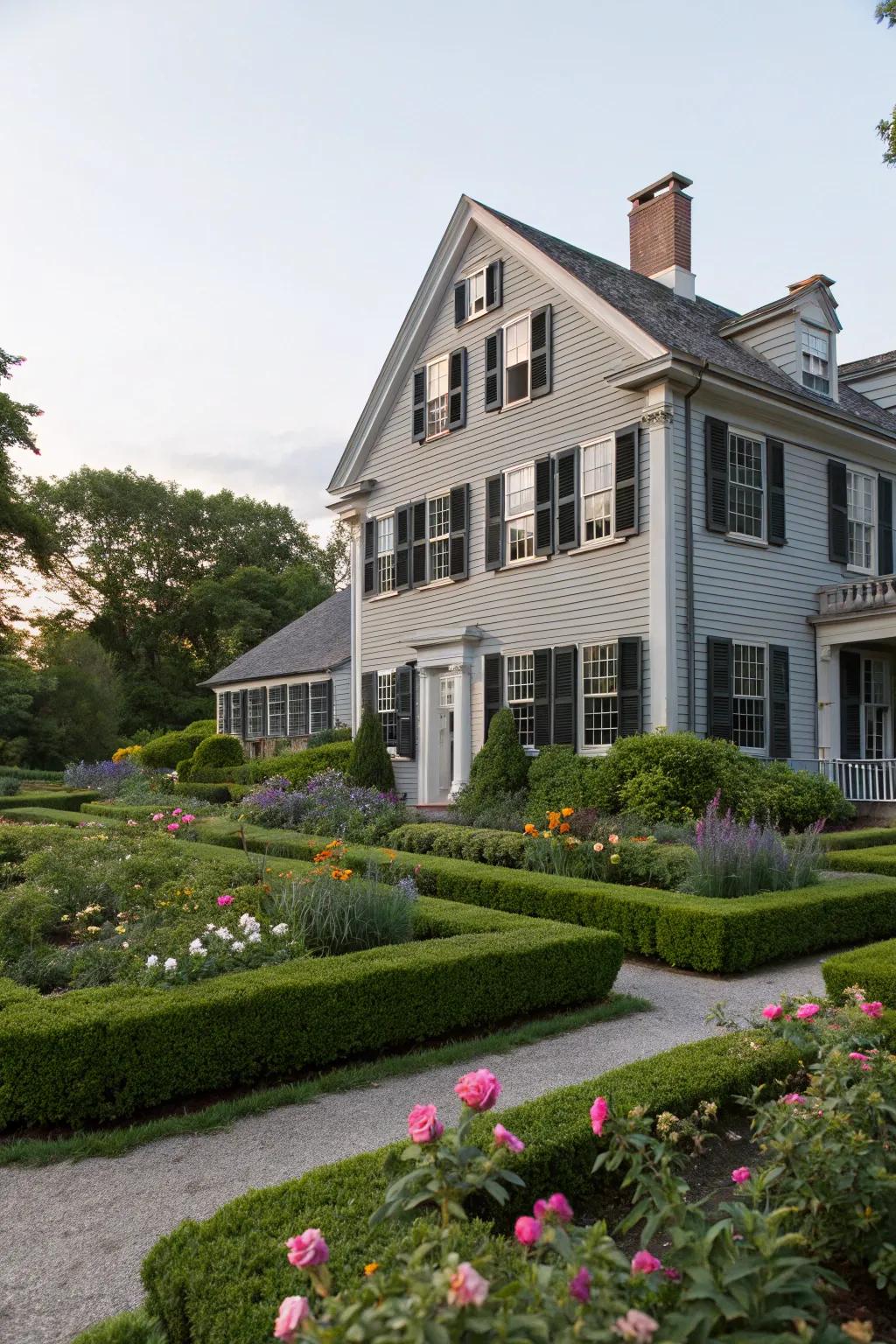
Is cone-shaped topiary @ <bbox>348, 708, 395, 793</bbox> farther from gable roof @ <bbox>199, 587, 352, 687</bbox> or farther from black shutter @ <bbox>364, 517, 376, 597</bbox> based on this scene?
gable roof @ <bbox>199, 587, 352, 687</bbox>

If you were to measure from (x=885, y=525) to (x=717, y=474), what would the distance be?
16.2 ft

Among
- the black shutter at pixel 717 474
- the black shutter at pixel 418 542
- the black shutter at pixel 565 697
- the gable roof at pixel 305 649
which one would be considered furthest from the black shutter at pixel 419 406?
the gable roof at pixel 305 649

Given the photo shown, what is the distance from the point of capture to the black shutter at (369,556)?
815 inches

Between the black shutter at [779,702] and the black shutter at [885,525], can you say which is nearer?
the black shutter at [779,702]

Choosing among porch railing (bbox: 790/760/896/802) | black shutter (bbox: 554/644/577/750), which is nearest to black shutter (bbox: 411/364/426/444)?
black shutter (bbox: 554/644/577/750)

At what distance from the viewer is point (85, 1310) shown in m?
2.98

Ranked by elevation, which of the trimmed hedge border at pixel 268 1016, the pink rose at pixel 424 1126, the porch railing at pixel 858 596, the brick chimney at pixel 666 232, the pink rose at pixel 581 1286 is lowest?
the trimmed hedge border at pixel 268 1016

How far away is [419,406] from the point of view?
64.0 feet

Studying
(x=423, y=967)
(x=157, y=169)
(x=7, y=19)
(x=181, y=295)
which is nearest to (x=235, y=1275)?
(x=423, y=967)

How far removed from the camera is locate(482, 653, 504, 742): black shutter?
1705 centimetres

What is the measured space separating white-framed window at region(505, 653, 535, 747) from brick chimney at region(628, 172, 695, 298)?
838cm

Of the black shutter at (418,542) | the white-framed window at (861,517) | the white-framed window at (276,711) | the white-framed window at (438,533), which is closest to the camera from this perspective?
the white-framed window at (861,517)

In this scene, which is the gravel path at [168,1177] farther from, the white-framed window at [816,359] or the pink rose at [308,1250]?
the white-framed window at [816,359]

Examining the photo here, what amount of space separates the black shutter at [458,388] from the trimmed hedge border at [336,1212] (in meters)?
15.8
